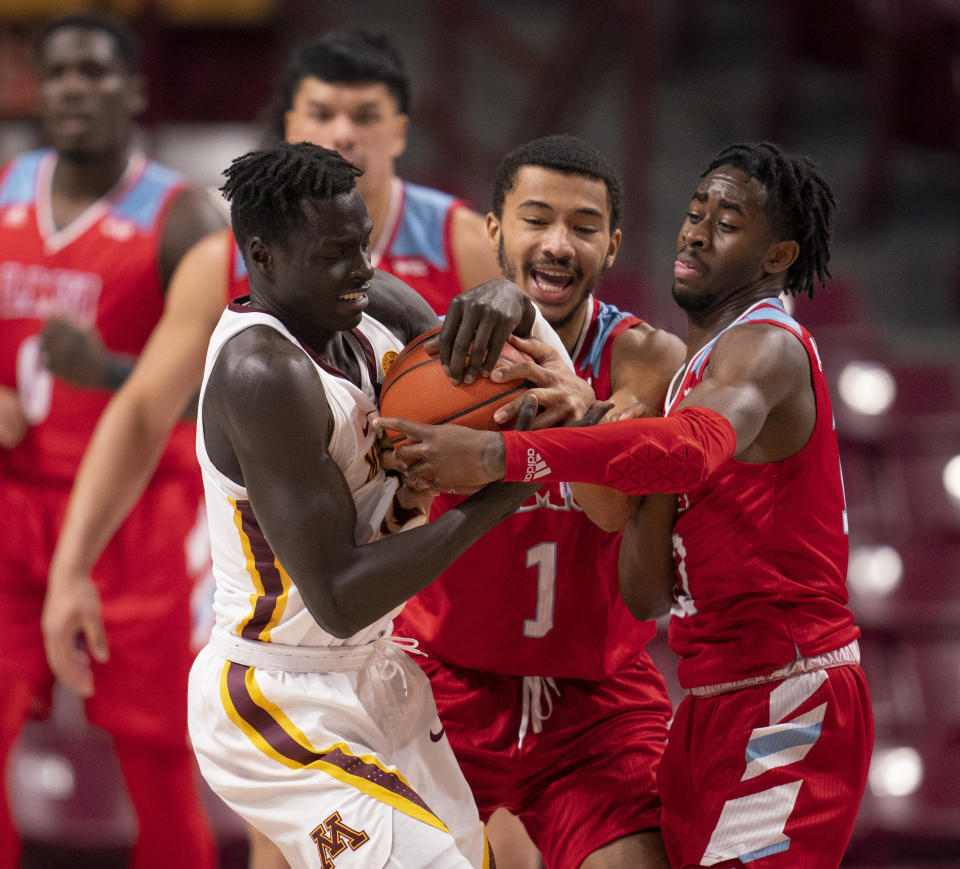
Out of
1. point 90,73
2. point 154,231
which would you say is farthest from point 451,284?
point 90,73

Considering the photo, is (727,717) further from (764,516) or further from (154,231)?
(154,231)

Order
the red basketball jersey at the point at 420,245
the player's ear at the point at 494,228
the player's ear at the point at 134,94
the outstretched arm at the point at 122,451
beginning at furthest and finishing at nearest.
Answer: the player's ear at the point at 134,94 < the red basketball jersey at the point at 420,245 < the outstretched arm at the point at 122,451 < the player's ear at the point at 494,228

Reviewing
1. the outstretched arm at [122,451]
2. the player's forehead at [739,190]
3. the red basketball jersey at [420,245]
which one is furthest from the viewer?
the red basketball jersey at [420,245]

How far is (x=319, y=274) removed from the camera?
2.38m

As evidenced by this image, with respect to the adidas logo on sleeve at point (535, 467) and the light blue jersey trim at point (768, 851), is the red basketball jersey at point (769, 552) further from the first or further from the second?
the adidas logo on sleeve at point (535, 467)

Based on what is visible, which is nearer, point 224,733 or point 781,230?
point 224,733

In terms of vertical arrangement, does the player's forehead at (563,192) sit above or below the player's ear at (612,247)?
above

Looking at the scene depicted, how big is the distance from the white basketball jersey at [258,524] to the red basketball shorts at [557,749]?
545mm

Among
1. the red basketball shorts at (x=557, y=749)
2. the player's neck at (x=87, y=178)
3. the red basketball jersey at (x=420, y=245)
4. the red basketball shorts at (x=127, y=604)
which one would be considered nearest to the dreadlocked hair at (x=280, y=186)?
the red basketball shorts at (x=557, y=749)

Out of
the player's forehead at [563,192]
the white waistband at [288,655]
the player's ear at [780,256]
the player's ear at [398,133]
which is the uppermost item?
the player's ear at [398,133]

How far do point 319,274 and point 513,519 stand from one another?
0.81 m

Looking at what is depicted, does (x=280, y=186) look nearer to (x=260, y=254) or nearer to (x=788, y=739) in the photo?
(x=260, y=254)

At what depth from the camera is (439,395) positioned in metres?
2.43

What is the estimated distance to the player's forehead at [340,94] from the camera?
157 inches
